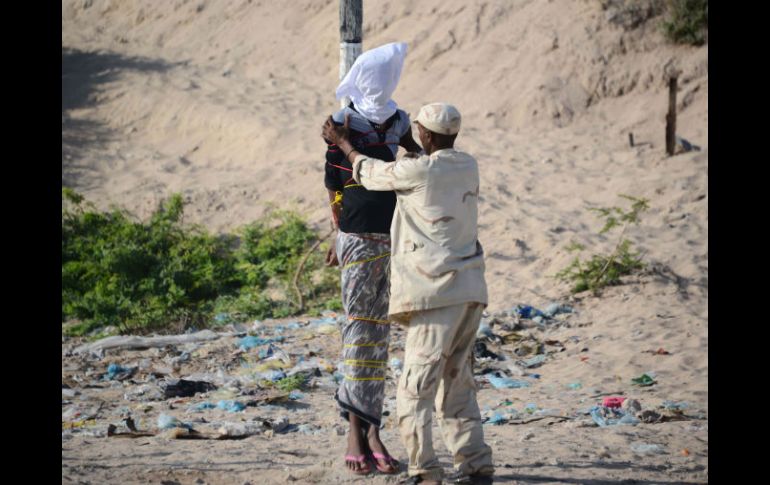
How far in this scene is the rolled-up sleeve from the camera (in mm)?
3453

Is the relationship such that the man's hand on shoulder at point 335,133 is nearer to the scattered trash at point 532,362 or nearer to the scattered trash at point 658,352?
the scattered trash at point 532,362

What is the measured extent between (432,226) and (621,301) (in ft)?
14.7

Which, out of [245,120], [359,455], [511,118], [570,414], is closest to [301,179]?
[245,120]

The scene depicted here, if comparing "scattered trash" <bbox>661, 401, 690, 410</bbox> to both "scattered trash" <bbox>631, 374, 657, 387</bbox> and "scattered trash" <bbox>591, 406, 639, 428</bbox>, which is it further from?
"scattered trash" <bbox>631, 374, 657, 387</bbox>

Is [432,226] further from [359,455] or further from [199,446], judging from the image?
[199,446]

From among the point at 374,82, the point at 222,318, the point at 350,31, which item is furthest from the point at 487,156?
the point at 374,82

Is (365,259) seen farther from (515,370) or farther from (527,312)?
(527,312)

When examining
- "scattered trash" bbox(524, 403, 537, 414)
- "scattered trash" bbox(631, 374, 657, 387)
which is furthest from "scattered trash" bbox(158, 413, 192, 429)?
→ "scattered trash" bbox(631, 374, 657, 387)

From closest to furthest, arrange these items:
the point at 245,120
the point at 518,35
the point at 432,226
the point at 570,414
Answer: the point at 432,226 < the point at 570,414 < the point at 245,120 < the point at 518,35

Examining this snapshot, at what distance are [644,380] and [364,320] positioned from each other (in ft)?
9.08

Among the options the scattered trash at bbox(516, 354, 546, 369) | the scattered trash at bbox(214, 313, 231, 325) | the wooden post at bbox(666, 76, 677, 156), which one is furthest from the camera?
the wooden post at bbox(666, 76, 677, 156)

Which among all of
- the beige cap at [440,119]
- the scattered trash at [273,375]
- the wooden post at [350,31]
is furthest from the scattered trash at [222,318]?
the beige cap at [440,119]

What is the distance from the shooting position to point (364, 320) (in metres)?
3.89

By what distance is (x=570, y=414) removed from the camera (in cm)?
530
